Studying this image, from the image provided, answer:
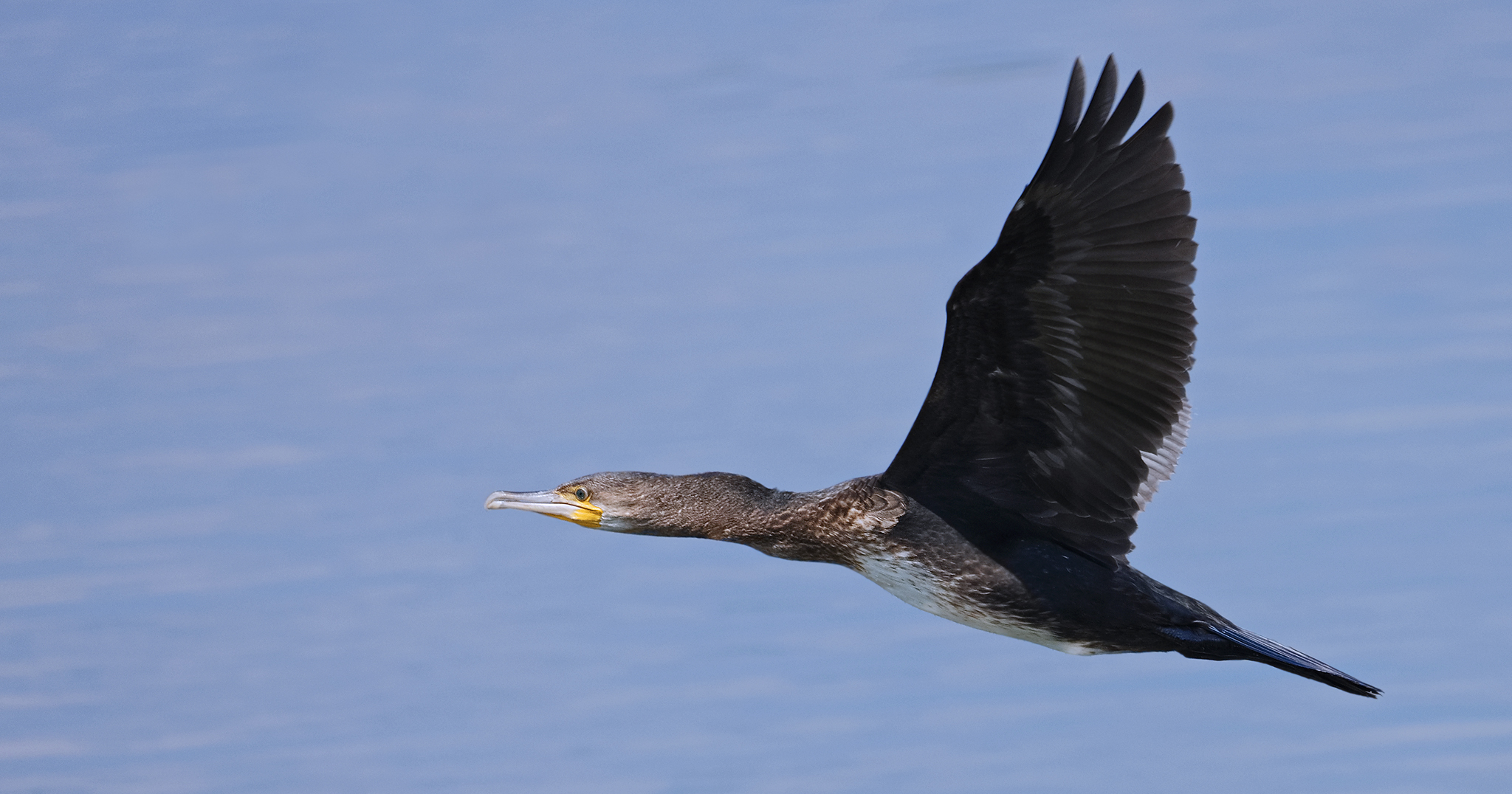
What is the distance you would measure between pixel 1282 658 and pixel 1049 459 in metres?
0.93

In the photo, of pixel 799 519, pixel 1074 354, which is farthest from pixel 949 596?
pixel 1074 354

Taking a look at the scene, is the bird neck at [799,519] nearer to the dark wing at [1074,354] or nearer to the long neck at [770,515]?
the long neck at [770,515]

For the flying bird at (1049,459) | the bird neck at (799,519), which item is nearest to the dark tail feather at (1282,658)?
the flying bird at (1049,459)

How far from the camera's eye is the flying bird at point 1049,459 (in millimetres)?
6078

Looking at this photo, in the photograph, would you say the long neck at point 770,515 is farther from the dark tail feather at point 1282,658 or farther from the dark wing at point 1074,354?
the dark tail feather at point 1282,658

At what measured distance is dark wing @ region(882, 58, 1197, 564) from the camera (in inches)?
239


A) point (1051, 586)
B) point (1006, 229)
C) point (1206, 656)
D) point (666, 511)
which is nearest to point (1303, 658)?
point (1206, 656)

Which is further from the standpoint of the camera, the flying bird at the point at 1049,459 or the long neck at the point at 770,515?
the long neck at the point at 770,515

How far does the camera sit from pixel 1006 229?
6.08m

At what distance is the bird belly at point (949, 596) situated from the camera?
6.68 metres

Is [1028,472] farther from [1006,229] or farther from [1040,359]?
[1006,229]

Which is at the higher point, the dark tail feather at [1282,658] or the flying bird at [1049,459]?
the flying bird at [1049,459]

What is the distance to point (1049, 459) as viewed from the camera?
258 inches

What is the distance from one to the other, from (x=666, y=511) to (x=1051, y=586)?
1304 mm
